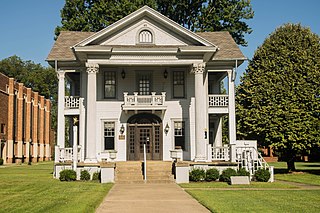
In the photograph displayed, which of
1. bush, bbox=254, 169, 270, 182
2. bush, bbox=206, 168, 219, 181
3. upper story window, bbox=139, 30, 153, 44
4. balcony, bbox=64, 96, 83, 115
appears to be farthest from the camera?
balcony, bbox=64, 96, 83, 115

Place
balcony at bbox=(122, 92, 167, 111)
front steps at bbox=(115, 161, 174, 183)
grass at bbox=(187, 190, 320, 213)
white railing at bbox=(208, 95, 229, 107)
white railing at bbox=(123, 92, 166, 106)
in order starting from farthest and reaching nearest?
white railing at bbox=(208, 95, 229, 107) → white railing at bbox=(123, 92, 166, 106) → balcony at bbox=(122, 92, 167, 111) → front steps at bbox=(115, 161, 174, 183) → grass at bbox=(187, 190, 320, 213)

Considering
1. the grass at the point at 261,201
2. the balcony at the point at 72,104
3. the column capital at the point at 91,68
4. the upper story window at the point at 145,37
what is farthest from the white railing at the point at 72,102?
the grass at the point at 261,201

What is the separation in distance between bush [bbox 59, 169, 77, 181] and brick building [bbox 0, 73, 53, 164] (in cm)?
3062

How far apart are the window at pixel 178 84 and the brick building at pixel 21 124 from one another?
98.0 ft

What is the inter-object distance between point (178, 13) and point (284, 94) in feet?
60.1

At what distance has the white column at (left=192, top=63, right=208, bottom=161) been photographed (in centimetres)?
2486

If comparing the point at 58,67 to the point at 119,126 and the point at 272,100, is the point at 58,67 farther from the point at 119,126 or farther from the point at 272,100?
the point at 272,100

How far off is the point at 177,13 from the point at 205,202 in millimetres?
32668

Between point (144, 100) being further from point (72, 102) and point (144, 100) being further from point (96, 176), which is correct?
point (96, 176)

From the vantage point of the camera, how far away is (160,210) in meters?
12.2

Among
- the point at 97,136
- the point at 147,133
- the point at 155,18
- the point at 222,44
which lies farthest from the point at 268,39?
the point at 97,136

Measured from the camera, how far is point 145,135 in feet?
90.6

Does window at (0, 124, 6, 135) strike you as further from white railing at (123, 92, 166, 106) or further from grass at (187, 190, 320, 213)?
grass at (187, 190, 320, 213)

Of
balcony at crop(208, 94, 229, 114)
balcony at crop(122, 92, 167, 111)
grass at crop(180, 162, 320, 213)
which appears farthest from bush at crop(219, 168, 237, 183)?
balcony at crop(122, 92, 167, 111)
